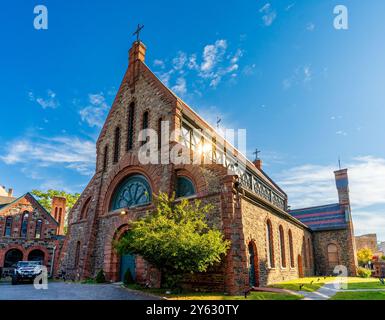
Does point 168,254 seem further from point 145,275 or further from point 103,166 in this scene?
point 103,166

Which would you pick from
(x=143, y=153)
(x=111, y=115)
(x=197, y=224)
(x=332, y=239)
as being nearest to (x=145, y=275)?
(x=197, y=224)

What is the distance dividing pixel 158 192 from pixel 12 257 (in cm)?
2040

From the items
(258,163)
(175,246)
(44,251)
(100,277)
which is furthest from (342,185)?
(44,251)

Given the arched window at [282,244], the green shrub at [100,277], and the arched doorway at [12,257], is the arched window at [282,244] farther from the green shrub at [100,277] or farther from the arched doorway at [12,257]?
the arched doorway at [12,257]

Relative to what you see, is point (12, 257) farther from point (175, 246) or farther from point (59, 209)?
point (175, 246)

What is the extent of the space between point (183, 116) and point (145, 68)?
543 cm

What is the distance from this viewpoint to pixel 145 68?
20.9 meters

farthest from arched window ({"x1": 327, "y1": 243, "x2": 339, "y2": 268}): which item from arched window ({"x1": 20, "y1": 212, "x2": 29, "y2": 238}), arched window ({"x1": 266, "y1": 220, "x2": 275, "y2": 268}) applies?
arched window ({"x1": 20, "y1": 212, "x2": 29, "y2": 238})

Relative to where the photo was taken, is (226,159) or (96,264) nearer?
(96,264)

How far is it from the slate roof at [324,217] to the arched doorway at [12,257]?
29.9m

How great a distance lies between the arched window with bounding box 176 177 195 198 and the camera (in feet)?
50.5

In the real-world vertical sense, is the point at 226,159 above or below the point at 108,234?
above

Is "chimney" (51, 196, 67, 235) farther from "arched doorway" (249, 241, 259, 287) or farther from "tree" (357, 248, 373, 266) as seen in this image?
"tree" (357, 248, 373, 266)

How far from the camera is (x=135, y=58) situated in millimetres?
22062
